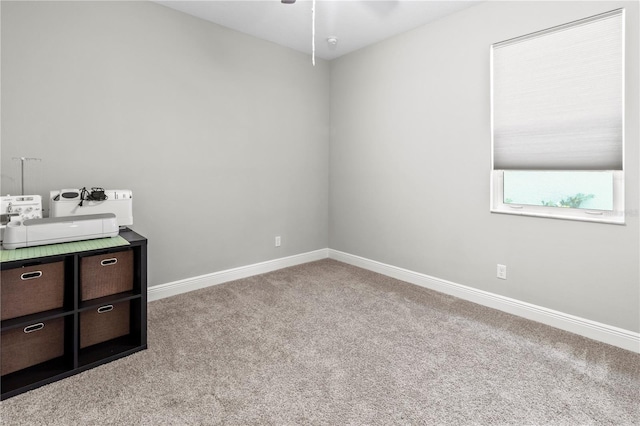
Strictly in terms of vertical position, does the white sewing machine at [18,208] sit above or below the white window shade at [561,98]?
below

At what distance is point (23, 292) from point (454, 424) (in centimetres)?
231

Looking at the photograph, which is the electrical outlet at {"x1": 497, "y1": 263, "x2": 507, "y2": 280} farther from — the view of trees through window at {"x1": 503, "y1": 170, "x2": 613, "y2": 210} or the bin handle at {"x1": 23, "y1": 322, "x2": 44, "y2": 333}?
the bin handle at {"x1": 23, "y1": 322, "x2": 44, "y2": 333}

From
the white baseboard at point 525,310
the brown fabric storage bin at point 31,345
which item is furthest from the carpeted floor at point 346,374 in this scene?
the brown fabric storage bin at point 31,345

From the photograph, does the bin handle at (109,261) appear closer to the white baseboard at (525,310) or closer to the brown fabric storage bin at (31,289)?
the brown fabric storage bin at (31,289)

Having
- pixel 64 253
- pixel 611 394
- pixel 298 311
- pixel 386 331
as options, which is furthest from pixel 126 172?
pixel 611 394

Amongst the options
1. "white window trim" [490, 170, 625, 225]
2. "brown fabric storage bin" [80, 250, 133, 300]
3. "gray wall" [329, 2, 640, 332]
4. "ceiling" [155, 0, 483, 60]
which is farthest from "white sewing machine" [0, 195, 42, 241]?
"white window trim" [490, 170, 625, 225]

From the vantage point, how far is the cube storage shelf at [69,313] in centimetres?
180

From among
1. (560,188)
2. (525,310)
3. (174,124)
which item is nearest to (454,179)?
(560,188)

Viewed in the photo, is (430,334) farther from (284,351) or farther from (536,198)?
(536,198)

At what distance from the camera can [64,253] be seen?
189cm

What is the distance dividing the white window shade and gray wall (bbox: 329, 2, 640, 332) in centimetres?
A: 7

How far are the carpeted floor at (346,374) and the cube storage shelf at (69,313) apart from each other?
11 centimetres

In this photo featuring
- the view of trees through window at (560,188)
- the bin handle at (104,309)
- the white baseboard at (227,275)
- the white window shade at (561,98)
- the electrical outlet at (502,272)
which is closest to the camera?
the bin handle at (104,309)

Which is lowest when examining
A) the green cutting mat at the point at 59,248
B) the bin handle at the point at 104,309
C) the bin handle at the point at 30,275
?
the bin handle at the point at 104,309
